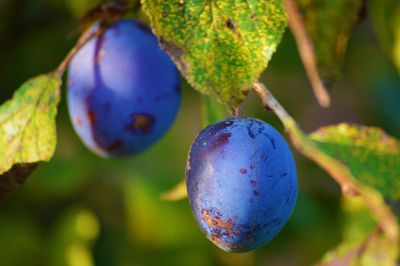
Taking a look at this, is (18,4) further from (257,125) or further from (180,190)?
(257,125)

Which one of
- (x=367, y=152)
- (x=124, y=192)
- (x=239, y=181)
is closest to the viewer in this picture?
(x=239, y=181)

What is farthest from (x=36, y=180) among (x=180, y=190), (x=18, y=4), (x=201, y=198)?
(x=201, y=198)

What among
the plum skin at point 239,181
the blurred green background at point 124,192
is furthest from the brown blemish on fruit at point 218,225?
the blurred green background at point 124,192

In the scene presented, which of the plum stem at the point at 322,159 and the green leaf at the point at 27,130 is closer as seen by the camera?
the plum stem at the point at 322,159

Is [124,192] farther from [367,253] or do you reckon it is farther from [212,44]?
[212,44]

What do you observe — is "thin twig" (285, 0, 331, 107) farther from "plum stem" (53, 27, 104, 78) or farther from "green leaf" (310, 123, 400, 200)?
"plum stem" (53, 27, 104, 78)

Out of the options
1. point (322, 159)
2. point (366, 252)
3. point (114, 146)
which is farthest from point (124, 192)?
point (322, 159)

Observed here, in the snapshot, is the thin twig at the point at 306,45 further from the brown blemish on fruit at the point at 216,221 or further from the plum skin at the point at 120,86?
the brown blemish on fruit at the point at 216,221
